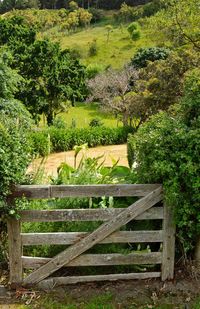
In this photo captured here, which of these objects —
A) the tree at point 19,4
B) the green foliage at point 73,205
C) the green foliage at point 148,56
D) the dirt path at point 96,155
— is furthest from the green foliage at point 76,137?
the tree at point 19,4

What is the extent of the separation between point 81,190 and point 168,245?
4.55 feet

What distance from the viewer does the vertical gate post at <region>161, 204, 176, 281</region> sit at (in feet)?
17.5

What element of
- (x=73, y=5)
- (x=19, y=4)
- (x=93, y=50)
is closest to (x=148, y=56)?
(x=93, y=50)

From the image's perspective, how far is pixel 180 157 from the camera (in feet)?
16.5

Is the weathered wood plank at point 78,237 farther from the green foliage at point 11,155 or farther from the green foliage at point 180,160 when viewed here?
the green foliage at point 11,155

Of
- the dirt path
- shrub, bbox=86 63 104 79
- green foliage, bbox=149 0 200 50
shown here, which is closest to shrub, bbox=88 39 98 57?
shrub, bbox=86 63 104 79

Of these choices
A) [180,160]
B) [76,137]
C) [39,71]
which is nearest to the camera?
[180,160]

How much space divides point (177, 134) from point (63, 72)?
85.6 ft

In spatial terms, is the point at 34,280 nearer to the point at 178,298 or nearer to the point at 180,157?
the point at 178,298

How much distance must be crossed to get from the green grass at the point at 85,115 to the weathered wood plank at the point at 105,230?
105ft

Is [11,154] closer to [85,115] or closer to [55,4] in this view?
[85,115]

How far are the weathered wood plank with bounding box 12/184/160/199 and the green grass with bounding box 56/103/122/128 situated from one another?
106 ft

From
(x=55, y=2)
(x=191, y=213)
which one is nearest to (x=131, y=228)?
(x=191, y=213)

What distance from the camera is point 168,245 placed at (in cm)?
544
